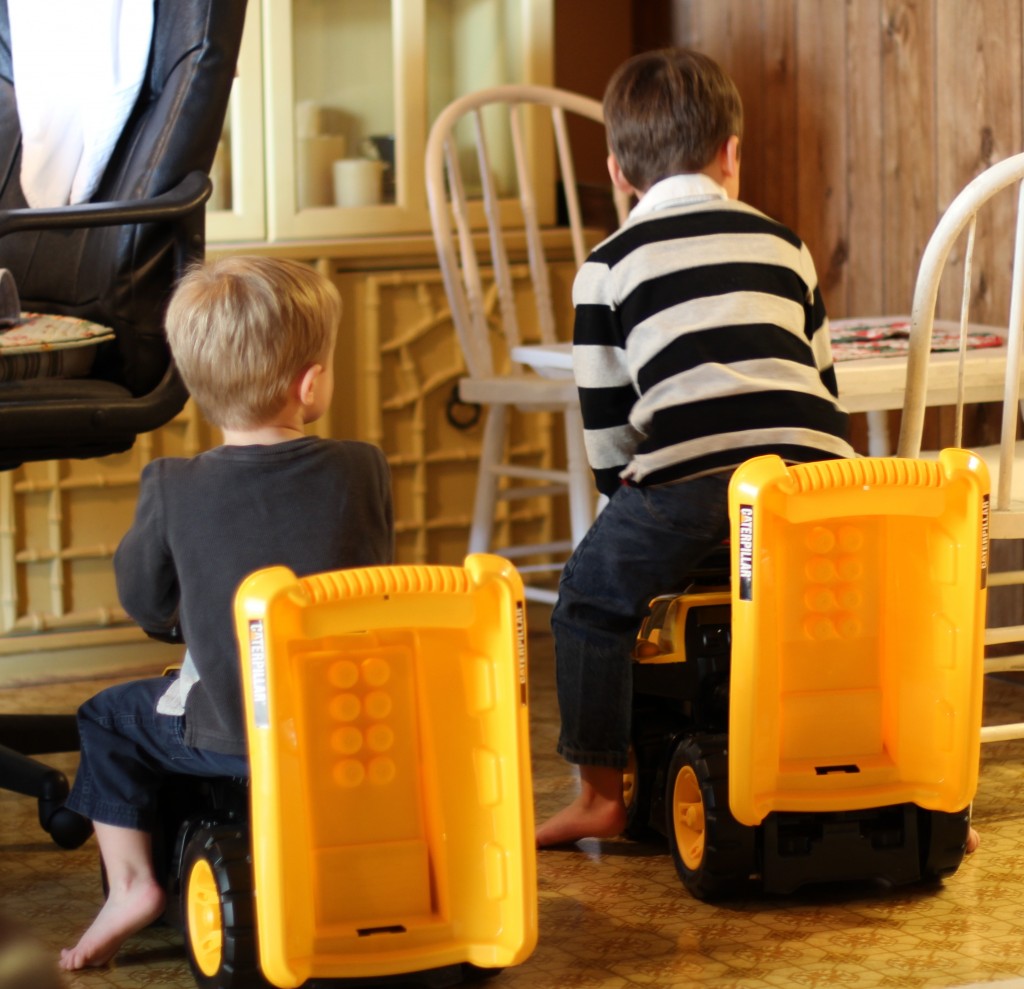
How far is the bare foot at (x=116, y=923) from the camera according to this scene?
1.43m

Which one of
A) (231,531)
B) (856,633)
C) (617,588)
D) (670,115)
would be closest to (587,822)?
(617,588)

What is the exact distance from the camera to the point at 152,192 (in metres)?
1.82

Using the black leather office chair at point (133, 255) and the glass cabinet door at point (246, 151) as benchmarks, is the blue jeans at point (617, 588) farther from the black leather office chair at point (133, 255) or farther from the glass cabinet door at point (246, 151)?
the glass cabinet door at point (246, 151)

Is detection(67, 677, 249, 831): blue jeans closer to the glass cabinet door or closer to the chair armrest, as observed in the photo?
the chair armrest

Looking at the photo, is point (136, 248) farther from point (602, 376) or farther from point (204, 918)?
point (204, 918)

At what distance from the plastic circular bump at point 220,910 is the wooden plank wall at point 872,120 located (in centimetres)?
152

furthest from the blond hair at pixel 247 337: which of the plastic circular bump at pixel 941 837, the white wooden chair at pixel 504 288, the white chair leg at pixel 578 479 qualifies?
the white chair leg at pixel 578 479

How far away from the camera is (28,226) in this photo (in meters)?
1.62

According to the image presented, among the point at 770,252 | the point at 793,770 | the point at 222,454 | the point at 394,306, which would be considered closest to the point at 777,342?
the point at 770,252

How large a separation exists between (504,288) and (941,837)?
1.39 metres

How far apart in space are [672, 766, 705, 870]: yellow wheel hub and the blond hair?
1.86 feet

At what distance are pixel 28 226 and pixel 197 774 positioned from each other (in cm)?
59

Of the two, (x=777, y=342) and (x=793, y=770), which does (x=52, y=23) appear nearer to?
(x=777, y=342)

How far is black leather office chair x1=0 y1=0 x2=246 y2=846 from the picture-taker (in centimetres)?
170
